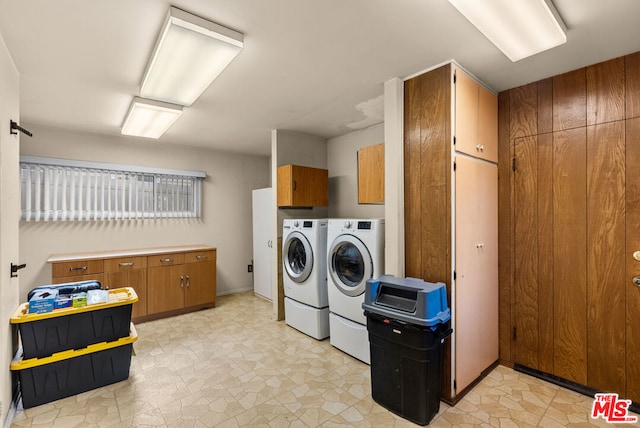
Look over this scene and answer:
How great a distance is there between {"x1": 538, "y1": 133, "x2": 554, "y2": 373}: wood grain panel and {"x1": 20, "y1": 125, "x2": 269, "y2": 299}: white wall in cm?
425

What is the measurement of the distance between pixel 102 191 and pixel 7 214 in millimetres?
2360

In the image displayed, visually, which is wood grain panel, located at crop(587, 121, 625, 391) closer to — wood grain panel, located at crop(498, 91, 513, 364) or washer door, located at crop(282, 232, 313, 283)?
wood grain panel, located at crop(498, 91, 513, 364)

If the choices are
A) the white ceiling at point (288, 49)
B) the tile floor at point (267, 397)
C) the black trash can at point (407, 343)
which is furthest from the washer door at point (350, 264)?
the white ceiling at point (288, 49)

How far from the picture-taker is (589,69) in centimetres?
227

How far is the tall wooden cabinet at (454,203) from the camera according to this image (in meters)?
2.18

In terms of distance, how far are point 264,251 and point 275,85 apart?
2.79m

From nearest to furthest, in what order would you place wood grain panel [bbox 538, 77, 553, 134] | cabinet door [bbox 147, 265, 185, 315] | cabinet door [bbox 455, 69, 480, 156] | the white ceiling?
1. the white ceiling
2. cabinet door [bbox 455, 69, 480, 156]
3. wood grain panel [bbox 538, 77, 553, 134]
4. cabinet door [bbox 147, 265, 185, 315]

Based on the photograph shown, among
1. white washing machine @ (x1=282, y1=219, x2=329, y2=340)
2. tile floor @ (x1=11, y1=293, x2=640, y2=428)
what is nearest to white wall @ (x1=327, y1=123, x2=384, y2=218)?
white washing machine @ (x1=282, y1=219, x2=329, y2=340)

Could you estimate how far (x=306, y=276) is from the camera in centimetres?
341

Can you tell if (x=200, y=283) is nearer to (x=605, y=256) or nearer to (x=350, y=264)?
(x=350, y=264)

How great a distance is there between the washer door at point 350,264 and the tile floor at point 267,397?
0.69 m

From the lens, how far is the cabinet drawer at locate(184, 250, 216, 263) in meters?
4.18

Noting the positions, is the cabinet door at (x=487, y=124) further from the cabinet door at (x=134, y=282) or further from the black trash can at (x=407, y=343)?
the cabinet door at (x=134, y=282)

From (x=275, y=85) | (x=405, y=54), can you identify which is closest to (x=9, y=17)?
(x=275, y=85)
